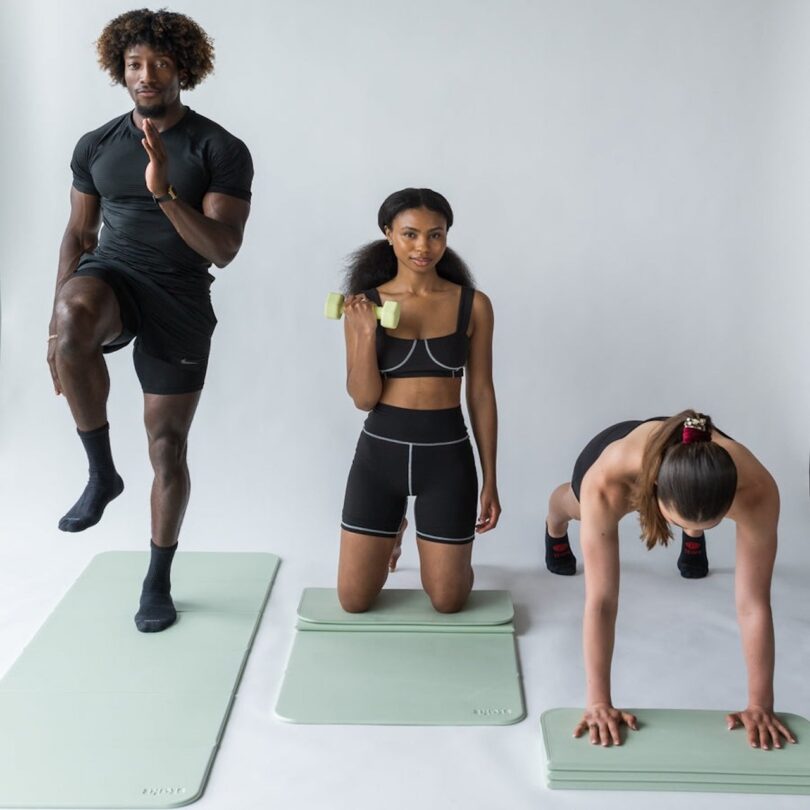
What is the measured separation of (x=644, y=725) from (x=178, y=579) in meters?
1.96

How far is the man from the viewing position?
3.29m

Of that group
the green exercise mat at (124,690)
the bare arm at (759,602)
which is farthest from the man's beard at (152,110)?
the bare arm at (759,602)

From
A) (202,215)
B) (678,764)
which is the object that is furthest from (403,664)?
(202,215)

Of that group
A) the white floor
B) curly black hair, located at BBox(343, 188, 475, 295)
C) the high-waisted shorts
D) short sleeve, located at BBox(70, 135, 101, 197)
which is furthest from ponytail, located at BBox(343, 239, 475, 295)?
the white floor

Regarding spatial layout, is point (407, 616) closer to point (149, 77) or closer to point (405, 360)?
point (405, 360)

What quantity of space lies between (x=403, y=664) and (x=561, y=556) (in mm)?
1050

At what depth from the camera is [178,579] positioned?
14.5 ft

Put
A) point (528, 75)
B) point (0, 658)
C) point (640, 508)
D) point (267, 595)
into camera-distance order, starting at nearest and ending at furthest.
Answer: point (640, 508), point (0, 658), point (267, 595), point (528, 75)

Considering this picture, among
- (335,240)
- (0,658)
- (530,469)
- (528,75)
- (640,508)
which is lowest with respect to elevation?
(0,658)

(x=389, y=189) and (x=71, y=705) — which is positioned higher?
(x=389, y=189)

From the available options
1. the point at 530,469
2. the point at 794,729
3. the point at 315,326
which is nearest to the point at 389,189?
the point at 315,326

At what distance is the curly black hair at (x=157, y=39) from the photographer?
335 centimetres

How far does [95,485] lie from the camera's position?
3377 mm

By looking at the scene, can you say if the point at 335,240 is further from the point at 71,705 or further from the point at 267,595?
the point at 71,705
